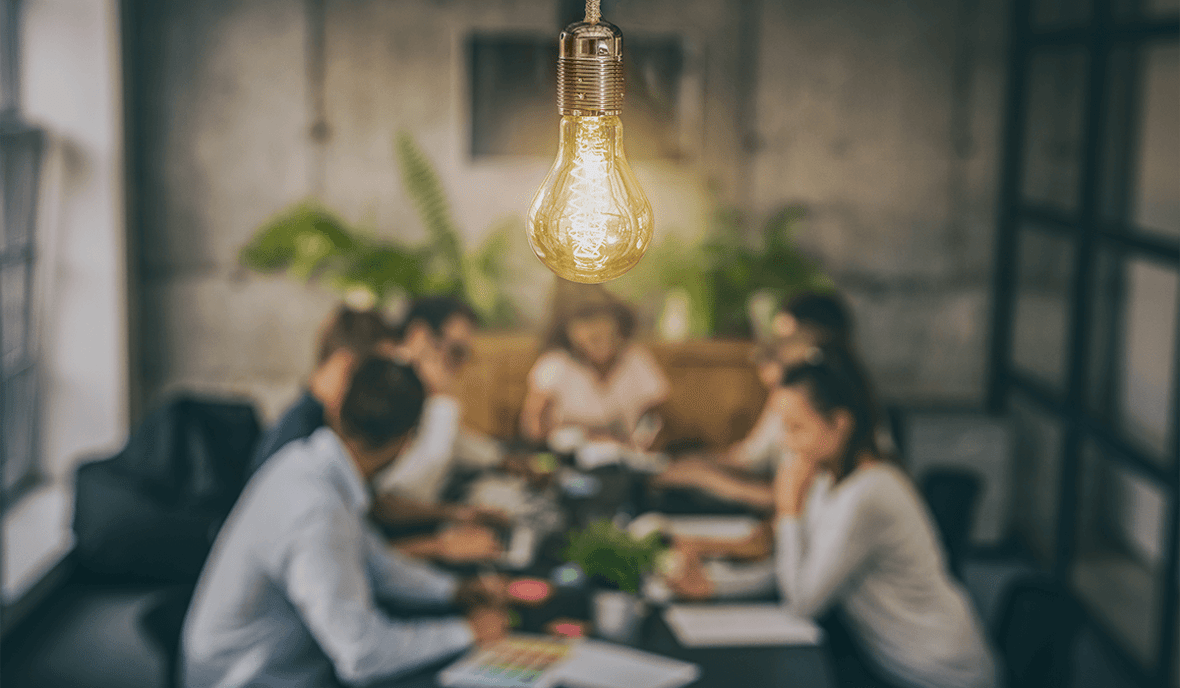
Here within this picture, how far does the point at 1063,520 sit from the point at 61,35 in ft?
17.5

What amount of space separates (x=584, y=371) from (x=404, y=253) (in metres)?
1.55

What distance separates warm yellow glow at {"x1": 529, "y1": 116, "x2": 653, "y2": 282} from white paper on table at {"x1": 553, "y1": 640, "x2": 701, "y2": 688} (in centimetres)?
134

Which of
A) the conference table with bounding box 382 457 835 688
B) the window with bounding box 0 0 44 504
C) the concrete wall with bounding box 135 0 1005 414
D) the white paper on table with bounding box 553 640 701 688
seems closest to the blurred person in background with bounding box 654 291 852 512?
the conference table with bounding box 382 457 835 688

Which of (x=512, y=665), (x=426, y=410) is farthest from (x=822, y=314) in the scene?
(x=512, y=665)

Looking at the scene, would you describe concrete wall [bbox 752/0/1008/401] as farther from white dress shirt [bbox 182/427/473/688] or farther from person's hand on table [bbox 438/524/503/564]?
white dress shirt [bbox 182/427/473/688]

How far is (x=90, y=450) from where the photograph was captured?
222 inches

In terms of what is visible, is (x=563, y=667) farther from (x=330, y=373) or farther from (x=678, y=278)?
(x=678, y=278)

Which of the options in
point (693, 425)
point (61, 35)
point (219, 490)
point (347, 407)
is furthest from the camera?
point (693, 425)

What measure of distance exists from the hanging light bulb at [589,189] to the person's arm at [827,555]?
1678 mm

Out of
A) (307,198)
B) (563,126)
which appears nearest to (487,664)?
(563,126)

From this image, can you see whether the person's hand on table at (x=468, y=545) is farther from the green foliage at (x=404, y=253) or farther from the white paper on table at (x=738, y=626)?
the green foliage at (x=404, y=253)

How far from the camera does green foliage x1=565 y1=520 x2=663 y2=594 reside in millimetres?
3109

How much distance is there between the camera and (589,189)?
1.86m

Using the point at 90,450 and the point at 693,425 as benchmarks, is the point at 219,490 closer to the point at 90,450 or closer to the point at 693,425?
the point at 90,450
